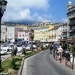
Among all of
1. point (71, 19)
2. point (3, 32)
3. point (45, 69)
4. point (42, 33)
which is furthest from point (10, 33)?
point (45, 69)

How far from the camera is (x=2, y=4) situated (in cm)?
1544

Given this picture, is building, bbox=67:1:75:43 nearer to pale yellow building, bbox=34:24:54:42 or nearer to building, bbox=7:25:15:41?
pale yellow building, bbox=34:24:54:42

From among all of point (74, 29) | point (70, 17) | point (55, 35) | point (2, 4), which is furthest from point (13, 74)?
point (55, 35)

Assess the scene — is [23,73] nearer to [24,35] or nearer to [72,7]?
[72,7]

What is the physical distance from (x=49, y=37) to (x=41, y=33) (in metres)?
13.7

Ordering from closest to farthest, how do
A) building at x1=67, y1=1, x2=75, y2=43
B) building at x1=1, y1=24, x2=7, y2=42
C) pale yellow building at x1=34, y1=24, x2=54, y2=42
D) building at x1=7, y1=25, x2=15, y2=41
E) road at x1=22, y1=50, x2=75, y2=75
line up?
1. road at x1=22, y1=50, x2=75, y2=75
2. building at x1=67, y1=1, x2=75, y2=43
3. building at x1=1, y1=24, x2=7, y2=42
4. building at x1=7, y1=25, x2=15, y2=41
5. pale yellow building at x1=34, y1=24, x2=54, y2=42

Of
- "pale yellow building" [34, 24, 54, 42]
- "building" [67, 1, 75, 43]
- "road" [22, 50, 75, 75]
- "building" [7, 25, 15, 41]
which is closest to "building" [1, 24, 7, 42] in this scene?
"building" [7, 25, 15, 41]

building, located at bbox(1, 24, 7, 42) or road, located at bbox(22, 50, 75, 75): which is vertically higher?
building, located at bbox(1, 24, 7, 42)

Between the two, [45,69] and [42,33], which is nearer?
[45,69]

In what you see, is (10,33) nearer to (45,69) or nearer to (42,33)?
(42,33)

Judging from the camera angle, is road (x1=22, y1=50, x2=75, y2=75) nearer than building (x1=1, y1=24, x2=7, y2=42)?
Yes

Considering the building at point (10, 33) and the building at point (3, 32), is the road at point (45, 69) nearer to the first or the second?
the building at point (3, 32)

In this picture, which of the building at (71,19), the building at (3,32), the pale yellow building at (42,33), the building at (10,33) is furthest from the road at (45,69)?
the pale yellow building at (42,33)

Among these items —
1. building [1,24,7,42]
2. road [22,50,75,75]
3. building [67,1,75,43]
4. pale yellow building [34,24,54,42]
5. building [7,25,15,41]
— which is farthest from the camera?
pale yellow building [34,24,54,42]
